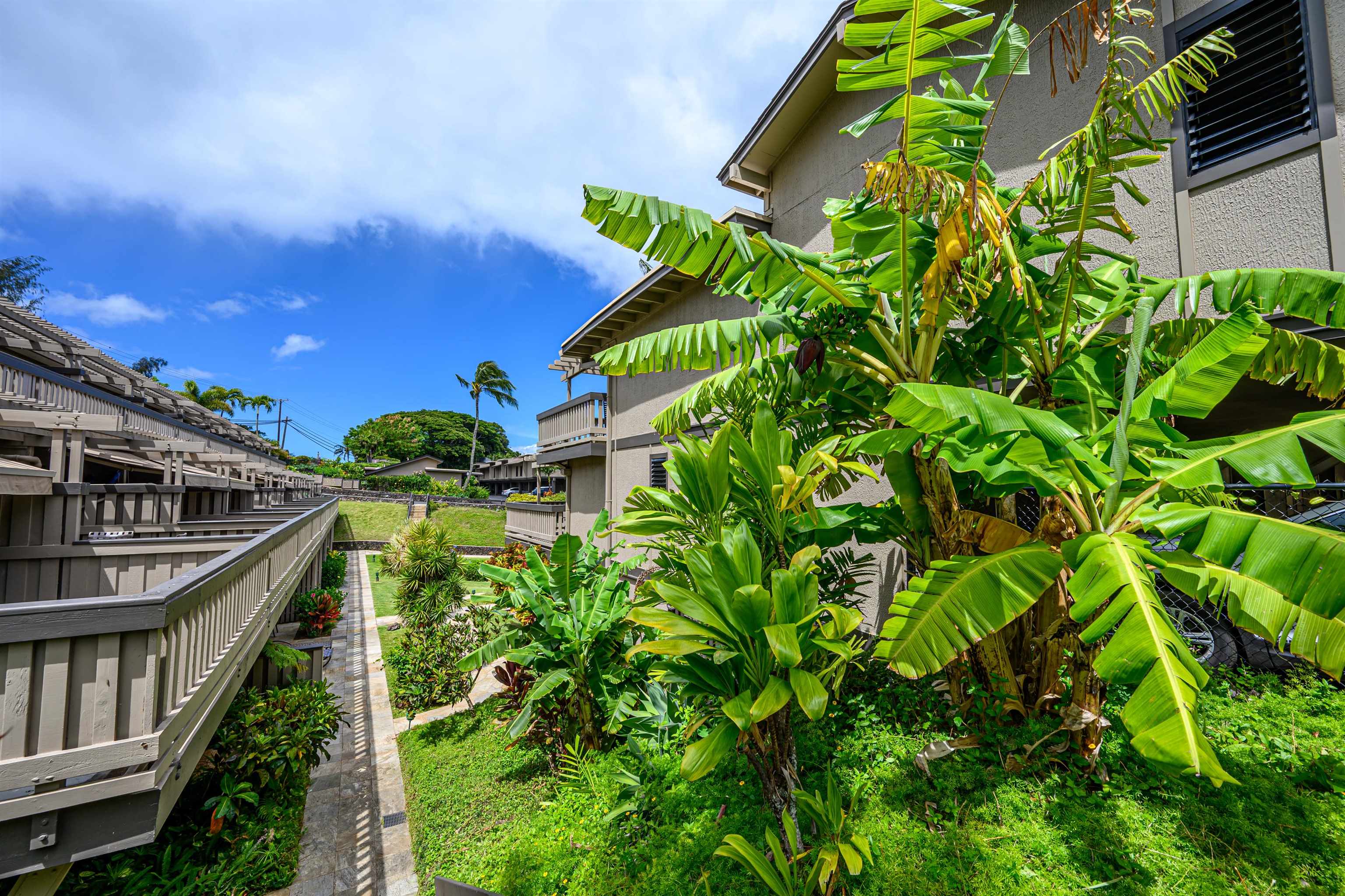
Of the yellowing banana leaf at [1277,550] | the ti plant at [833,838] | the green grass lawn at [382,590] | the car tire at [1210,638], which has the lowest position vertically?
the green grass lawn at [382,590]

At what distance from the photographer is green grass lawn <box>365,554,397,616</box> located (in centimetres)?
1634

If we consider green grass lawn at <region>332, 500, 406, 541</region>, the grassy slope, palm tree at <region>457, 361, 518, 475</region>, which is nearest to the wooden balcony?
the grassy slope

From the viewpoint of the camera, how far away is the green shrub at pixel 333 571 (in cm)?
1777

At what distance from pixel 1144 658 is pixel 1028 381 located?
2.97 metres

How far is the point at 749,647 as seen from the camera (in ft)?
11.7

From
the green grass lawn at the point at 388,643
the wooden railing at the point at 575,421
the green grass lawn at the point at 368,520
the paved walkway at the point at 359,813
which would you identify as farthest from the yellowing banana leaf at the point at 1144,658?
the green grass lawn at the point at 368,520

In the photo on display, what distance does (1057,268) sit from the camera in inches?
164

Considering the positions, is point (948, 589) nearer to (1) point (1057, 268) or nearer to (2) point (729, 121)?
Answer: (1) point (1057, 268)

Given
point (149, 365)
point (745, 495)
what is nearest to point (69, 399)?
point (745, 495)

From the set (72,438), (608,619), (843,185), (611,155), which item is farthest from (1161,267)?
(611,155)

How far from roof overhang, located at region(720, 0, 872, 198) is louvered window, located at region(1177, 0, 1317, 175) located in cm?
356

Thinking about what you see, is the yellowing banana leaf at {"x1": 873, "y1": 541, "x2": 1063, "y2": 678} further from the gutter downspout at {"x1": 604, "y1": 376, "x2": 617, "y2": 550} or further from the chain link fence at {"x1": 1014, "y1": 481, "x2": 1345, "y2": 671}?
the gutter downspout at {"x1": 604, "y1": 376, "x2": 617, "y2": 550}

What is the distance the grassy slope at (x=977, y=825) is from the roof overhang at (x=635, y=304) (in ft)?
22.9

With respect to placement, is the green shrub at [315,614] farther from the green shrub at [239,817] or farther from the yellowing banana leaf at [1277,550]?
the yellowing banana leaf at [1277,550]
